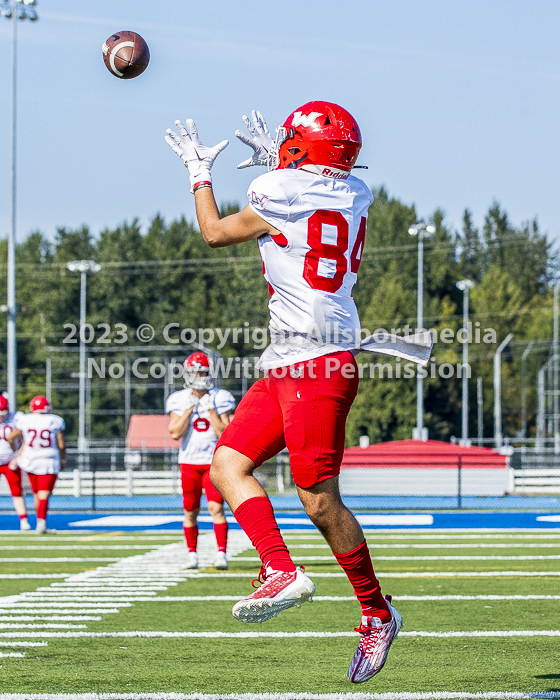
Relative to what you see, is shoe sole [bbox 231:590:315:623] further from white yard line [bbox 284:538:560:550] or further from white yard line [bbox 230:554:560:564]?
white yard line [bbox 284:538:560:550]

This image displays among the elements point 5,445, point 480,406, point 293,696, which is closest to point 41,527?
point 5,445

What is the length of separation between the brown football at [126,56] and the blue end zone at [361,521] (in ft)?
31.4

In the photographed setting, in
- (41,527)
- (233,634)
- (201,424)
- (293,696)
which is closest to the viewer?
(293,696)

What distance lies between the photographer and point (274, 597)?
3.42 m

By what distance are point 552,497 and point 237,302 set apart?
134 ft

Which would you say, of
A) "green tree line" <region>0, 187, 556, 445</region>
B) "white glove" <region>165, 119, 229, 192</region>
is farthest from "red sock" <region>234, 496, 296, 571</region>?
"green tree line" <region>0, 187, 556, 445</region>

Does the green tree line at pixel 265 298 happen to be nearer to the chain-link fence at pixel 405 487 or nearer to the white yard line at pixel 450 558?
the chain-link fence at pixel 405 487

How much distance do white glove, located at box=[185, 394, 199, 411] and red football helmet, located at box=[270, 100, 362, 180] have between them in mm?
5876

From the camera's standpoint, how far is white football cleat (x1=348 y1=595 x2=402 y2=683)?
12.6ft

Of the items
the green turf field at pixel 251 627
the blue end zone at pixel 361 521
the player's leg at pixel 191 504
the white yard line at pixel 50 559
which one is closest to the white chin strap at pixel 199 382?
the player's leg at pixel 191 504

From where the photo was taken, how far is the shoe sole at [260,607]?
341cm

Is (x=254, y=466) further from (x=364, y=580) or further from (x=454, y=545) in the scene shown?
(x=454, y=545)

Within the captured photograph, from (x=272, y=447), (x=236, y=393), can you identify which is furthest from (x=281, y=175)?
(x=236, y=393)

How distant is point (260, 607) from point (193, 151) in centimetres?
181
